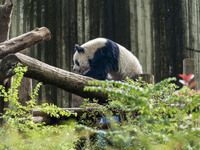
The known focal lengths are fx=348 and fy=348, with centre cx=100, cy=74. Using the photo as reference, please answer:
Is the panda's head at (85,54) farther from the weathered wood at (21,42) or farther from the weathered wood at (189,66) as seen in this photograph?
the weathered wood at (21,42)

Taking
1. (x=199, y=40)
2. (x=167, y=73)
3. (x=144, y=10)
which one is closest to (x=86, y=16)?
(x=144, y=10)

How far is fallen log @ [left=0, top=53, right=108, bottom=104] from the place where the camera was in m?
3.27

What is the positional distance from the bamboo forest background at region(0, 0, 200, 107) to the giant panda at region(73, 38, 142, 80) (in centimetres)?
108

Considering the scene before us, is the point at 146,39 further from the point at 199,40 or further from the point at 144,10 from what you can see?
the point at 199,40

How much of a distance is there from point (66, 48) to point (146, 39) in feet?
5.44

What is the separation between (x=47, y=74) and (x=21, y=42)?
1.80ft

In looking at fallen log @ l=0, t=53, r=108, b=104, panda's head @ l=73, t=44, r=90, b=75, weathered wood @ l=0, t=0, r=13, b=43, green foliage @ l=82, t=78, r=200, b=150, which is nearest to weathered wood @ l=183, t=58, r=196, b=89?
panda's head @ l=73, t=44, r=90, b=75

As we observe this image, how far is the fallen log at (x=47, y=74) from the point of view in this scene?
3.27 m

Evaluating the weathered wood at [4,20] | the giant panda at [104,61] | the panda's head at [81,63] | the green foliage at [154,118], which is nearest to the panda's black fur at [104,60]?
the giant panda at [104,61]

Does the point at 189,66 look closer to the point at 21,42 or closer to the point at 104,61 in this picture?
the point at 104,61

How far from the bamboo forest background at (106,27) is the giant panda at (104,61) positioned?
3.55ft

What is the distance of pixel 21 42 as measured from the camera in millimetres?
3758

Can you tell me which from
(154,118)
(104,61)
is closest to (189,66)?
(104,61)

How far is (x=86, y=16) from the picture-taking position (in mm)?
7164
